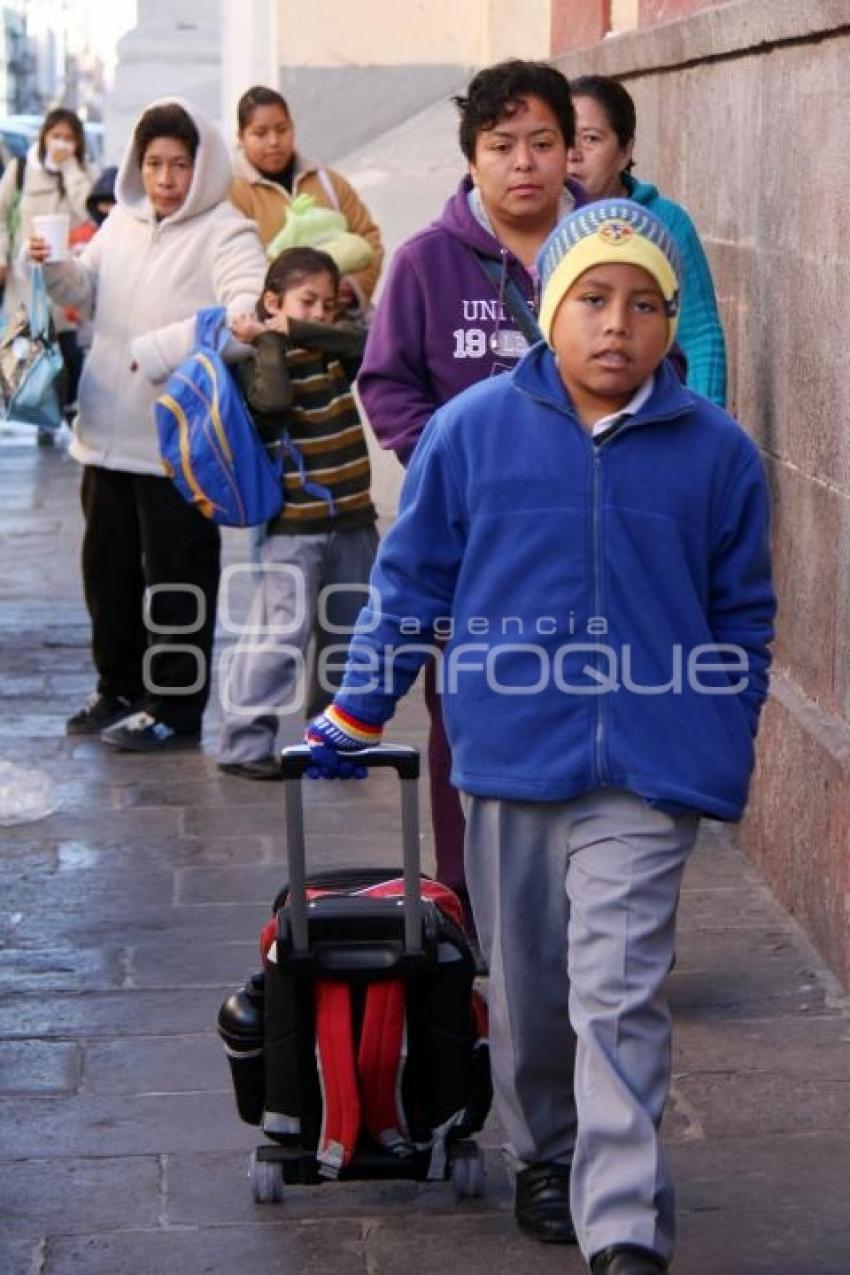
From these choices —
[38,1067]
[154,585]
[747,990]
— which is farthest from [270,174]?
[38,1067]

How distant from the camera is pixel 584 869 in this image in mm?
4277

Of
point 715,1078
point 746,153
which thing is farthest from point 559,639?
point 746,153

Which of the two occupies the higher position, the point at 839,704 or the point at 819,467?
the point at 819,467

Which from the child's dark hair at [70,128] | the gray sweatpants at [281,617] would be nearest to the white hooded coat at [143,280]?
the gray sweatpants at [281,617]

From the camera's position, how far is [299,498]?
7832 mm

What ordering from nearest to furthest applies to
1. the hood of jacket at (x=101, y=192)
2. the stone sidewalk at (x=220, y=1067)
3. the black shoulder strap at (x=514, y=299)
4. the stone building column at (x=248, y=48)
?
the stone sidewalk at (x=220, y=1067), the black shoulder strap at (x=514, y=299), the hood of jacket at (x=101, y=192), the stone building column at (x=248, y=48)

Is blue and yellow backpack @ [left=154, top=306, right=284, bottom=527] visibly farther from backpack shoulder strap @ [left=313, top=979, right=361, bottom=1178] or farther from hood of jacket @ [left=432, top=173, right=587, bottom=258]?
backpack shoulder strap @ [left=313, top=979, right=361, bottom=1178]

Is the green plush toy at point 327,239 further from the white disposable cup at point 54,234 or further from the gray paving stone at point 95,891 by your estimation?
the gray paving stone at point 95,891

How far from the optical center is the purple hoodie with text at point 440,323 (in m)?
5.77

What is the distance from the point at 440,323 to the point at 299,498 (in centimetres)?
208

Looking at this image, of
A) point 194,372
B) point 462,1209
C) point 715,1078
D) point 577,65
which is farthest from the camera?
point 577,65

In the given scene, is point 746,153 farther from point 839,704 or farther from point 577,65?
point 577,65

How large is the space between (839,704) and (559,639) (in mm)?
2118

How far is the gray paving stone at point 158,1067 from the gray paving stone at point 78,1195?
319 mm
